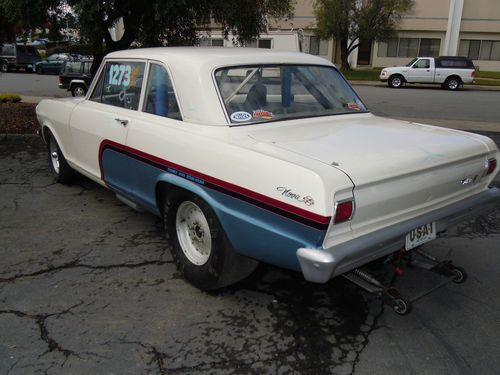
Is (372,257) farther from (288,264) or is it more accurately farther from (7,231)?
(7,231)

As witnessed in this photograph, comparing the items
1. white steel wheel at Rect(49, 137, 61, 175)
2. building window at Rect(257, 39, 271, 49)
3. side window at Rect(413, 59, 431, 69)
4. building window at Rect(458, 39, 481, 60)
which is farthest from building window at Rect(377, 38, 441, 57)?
white steel wheel at Rect(49, 137, 61, 175)

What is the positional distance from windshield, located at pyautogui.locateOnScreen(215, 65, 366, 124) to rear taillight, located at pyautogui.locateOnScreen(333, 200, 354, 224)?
3.60ft

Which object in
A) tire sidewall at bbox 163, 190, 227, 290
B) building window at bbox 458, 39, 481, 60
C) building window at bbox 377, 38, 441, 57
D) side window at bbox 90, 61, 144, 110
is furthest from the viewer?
building window at bbox 377, 38, 441, 57

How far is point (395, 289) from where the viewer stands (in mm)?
2963

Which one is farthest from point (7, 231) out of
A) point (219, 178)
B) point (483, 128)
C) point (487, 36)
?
point (487, 36)

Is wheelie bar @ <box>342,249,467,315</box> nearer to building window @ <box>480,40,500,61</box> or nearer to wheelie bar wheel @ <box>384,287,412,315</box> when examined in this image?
wheelie bar wheel @ <box>384,287,412,315</box>

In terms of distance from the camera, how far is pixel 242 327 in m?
2.96

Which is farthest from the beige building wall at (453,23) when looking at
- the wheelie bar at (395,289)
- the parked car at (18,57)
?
the wheelie bar at (395,289)

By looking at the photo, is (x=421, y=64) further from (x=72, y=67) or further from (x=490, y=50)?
(x=490, y=50)

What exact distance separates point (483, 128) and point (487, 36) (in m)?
32.3

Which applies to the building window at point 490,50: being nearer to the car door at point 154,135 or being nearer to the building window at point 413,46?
the building window at point 413,46

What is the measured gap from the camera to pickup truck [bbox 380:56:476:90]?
22.3 m

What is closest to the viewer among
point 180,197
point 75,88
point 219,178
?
point 219,178

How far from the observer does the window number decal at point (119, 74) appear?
13.7 ft
